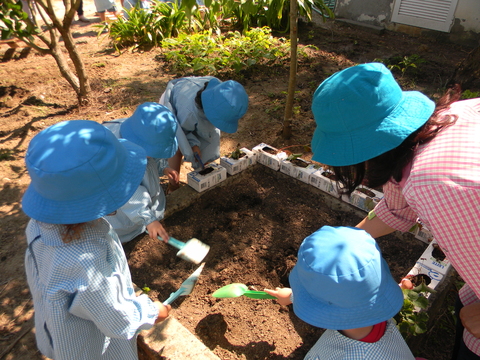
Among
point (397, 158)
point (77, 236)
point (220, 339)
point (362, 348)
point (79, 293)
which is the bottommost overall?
point (220, 339)

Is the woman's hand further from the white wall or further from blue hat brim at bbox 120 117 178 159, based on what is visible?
the white wall

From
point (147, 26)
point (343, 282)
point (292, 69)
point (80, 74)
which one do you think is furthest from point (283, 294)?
point (147, 26)

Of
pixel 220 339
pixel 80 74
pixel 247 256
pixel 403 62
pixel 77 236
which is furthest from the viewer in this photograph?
pixel 403 62

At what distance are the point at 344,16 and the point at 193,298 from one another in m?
8.18

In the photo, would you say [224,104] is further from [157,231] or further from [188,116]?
[157,231]

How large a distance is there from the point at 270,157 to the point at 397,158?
199cm

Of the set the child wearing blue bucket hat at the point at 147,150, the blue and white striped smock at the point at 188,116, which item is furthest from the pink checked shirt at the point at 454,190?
the blue and white striped smock at the point at 188,116

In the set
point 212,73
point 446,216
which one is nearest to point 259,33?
point 212,73

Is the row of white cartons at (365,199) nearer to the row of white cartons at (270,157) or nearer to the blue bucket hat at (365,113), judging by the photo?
the row of white cartons at (270,157)

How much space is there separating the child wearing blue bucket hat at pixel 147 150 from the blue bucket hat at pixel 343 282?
1.07 m

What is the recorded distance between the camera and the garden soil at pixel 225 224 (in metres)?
2.12

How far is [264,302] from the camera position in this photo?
2285 mm

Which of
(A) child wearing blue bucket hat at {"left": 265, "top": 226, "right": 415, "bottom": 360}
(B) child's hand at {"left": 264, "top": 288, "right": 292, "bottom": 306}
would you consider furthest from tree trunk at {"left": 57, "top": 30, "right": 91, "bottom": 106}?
(A) child wearing blue bucket hat at {"left": 265, "top": 226, "right": 415, "bottom": 360}

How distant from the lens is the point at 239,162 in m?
3.20
